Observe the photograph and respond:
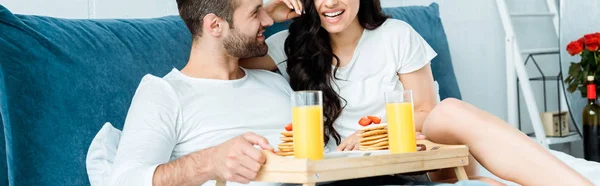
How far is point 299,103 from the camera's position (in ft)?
5.05

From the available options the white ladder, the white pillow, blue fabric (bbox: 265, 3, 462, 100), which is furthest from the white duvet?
the white ladder

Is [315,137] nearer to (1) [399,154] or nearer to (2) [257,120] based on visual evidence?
(1) [399,154]

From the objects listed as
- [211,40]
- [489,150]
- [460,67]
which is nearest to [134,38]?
[211,40]

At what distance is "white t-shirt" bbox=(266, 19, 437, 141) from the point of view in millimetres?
2326

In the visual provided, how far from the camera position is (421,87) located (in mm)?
2361

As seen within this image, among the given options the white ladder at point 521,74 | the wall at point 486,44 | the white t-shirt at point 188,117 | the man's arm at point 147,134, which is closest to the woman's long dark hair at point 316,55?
the white t-shirt at point 188,117

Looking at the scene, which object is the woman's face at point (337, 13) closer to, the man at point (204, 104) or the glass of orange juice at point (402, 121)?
the man at point (204, 104)

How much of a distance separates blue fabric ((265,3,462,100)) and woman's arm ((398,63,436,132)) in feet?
1.67

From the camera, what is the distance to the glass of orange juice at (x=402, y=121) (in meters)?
1.65

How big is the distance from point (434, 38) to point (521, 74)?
779 mm

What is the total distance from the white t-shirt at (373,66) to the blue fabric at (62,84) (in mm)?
450

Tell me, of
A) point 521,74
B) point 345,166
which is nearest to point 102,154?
point 345,166

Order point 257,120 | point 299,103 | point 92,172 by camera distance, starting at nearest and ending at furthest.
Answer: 1. point 299,103
2. point 92,172
3. point 257,120

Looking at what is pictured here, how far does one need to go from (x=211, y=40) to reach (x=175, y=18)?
264 mm
